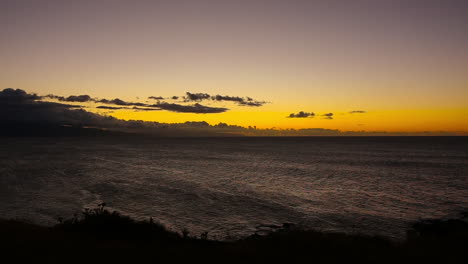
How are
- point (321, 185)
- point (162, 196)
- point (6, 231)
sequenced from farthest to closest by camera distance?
point (321, 185) → point (162, 196) → point (6, 231)

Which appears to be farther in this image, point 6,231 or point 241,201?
point 241,201

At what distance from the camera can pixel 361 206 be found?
40562 millimetres

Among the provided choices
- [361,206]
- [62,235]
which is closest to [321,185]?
[361,206]

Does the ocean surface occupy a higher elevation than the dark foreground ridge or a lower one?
lower

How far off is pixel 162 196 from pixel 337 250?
32.6 metres

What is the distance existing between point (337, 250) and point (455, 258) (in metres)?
5.34

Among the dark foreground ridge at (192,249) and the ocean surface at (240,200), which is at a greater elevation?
the dark foreground ridge at (192,249)

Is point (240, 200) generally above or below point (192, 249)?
below

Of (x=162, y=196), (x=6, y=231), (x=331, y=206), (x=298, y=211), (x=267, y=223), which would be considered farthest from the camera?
(x=162, y=196)

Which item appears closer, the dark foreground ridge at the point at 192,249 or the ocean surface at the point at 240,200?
the dark foreground ridge at the point at 192,249

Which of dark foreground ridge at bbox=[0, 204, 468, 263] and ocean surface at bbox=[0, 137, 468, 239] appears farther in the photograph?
ocean surface at bbox=[0, 137, 468, 239]

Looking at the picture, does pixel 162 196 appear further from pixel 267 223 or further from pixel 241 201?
pixel 267 223

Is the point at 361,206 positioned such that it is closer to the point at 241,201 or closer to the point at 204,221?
the point at 241,201

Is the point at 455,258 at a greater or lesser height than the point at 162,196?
greater
